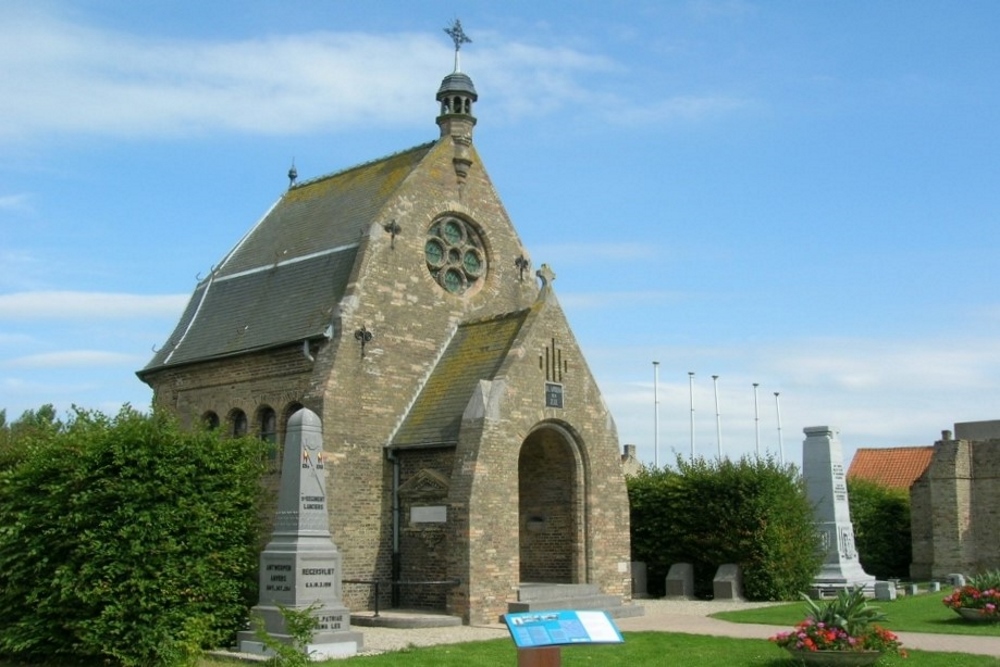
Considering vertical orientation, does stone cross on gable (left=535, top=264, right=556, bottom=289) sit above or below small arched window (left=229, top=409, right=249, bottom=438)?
above

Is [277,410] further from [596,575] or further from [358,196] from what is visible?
[596,575]

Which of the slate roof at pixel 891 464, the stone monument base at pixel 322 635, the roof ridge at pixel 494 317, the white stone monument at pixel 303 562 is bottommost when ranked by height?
the stone monument base at pixel 322 635

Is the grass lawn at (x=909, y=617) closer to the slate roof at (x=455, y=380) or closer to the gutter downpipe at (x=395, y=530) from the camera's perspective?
the gutter downpipe at (x=395, y=530)

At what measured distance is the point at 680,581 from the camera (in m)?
29.2

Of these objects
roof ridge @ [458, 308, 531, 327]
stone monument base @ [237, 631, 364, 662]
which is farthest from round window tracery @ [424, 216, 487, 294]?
stone monument base @ [237, 631, 364, 662]

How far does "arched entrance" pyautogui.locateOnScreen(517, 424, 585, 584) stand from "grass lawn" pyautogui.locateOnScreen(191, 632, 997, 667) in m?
7.08

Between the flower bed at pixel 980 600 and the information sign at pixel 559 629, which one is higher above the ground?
the information sign at pixel 559 629

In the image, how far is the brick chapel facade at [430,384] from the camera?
23.0 m

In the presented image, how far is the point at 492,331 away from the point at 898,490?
28642 millimetres

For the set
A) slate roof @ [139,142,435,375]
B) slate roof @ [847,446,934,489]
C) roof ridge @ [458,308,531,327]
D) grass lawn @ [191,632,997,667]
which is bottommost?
grass lawn @ [191,632,997,667]

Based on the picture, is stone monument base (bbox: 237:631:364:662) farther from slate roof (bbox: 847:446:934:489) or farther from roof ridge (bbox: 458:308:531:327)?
slate roof (bbox: 847:446:934:489)

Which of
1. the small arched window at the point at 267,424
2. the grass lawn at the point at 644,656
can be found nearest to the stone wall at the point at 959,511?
the grass lawn at the point at 644,656

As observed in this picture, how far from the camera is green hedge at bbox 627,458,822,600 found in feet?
93.3

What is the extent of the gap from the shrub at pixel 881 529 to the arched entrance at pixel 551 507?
65.8ft
